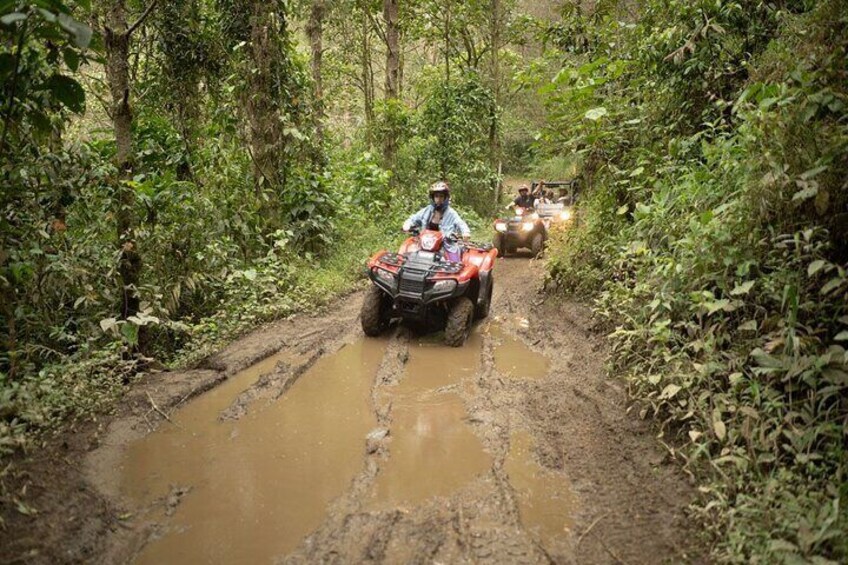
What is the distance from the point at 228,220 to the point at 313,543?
5.56m

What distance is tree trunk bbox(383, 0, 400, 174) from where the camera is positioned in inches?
535

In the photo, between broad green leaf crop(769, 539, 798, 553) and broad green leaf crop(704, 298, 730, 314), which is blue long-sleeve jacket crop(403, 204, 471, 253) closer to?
broad green leaf crop(704, 298, 730, 314)

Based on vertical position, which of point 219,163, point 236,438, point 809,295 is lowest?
point 236,438

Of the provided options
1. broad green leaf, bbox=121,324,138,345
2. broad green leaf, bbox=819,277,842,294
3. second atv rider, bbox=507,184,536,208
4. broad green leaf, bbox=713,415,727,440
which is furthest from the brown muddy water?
second atv rider, bbox=507,184,536,208

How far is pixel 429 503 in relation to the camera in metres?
3.63

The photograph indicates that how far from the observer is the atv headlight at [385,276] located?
661cm

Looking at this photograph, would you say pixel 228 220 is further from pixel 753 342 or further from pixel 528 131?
pixel 528 131

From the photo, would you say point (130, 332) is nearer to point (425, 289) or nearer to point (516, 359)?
point (425, 289)

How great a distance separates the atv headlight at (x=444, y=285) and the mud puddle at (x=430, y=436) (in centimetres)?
74

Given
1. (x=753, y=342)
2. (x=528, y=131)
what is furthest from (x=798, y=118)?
(x=528, y=131)

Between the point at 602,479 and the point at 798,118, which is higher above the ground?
the point at 798,118

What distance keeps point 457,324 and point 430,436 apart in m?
2.27

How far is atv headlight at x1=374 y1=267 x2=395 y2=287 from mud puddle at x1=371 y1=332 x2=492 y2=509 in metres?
0.85

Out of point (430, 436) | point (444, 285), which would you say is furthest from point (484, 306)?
point (430, 436)
